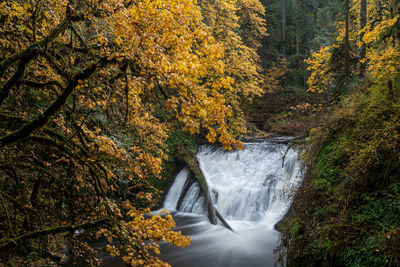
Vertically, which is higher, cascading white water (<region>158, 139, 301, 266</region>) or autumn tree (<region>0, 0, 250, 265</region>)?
autumn tree (<region>0, 0, 250, 265</region>)

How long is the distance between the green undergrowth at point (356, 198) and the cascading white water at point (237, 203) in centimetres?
104

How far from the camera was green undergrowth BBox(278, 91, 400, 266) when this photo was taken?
375 cm

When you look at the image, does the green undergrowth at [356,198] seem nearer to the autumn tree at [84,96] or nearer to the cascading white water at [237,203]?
the cascading white water at [237,203]

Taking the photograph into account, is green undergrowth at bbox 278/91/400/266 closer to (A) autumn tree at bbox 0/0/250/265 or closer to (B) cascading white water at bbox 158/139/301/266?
(B) cascading white water at bbox 158/139/301/266

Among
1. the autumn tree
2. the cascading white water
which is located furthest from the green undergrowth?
the autumn tree

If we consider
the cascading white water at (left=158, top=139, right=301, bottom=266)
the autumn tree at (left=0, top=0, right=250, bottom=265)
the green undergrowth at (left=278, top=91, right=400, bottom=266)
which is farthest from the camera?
the cascading white water at (left=158, top=139, right=301, bottom=266)

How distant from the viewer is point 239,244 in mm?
8414

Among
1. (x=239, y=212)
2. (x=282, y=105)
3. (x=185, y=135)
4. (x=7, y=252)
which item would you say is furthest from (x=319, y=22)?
(x=7, y=252)

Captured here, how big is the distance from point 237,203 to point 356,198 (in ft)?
22.7

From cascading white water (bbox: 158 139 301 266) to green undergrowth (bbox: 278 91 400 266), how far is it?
1036 mm

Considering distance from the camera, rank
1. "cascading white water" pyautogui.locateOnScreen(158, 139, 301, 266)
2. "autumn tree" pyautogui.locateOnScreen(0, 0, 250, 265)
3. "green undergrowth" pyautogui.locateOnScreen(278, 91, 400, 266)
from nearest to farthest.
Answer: "autumn tree" pyautogui.locateOnScreen(0, 0, 250, 265)
"green undergrowth" pyautogui.locateOnScreen(278, 91, 400, 266)
"cascading white water" pyautogui.locateOnScreen(158, 139, 301, 266)

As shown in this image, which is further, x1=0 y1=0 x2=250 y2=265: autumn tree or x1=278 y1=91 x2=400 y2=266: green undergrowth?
x1=278 y1=91 x2=400 y2=266: green undergrowth

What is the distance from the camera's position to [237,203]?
11.0 metres

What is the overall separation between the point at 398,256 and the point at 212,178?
33.4 ft
